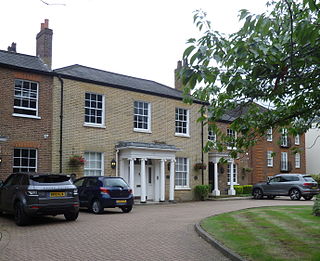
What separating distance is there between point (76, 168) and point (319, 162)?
112ft

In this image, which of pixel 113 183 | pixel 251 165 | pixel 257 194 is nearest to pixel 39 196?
pixel 113 183

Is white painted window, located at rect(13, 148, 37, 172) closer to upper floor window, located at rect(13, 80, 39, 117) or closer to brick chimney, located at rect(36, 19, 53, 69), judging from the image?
upper floor window, located at rect(13, 80, 39, 117)

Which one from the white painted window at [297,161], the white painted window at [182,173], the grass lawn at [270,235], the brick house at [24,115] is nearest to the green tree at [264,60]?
the grass lawn at [270,235]

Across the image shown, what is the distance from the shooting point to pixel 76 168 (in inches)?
813

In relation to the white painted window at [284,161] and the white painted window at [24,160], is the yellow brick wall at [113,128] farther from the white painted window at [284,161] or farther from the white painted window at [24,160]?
the white painted window at [284,161]

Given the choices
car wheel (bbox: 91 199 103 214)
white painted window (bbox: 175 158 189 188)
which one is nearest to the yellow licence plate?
car wheel (bbox: 91 199 103 214)

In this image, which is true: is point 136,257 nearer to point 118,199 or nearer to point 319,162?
point 118,199

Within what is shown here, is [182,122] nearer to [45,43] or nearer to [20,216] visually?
[45,43]

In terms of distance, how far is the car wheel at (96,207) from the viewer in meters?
16.3

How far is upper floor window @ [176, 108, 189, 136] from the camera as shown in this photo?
1026 inches

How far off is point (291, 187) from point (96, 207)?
14.4 meters

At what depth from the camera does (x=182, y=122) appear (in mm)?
26328

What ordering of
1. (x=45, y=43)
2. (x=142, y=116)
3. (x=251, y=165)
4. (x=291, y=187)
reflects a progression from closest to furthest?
(x=45, y=43) < (x=142, y=116) < (x=291, y=187) < (x=251, y=165)

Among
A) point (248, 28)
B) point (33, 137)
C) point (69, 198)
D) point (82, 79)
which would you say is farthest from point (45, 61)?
point (248, 28)
